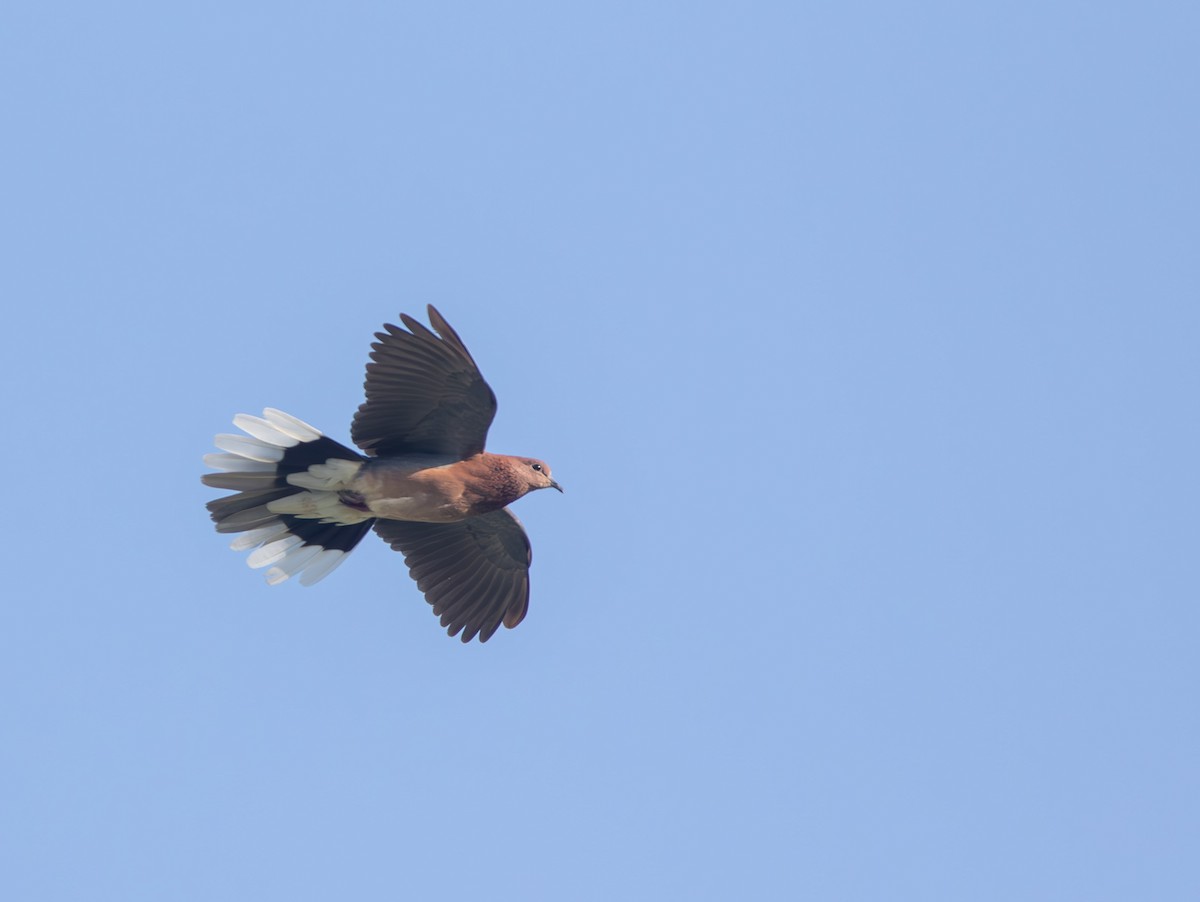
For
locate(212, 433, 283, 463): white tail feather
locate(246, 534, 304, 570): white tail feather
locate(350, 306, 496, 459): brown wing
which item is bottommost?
locate(246, 534, 304, 570): white tail feather

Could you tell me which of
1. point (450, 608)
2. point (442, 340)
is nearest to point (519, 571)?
point (450, 608)

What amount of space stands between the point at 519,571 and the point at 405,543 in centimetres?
95

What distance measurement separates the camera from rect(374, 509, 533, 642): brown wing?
1395 centimetres

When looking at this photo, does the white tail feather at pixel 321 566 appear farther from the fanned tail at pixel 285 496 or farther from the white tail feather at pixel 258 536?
the white tail feather at pixel 258 536

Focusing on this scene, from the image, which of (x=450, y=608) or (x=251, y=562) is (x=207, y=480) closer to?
(x=251, y=562)

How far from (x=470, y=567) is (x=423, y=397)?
1.97 meters

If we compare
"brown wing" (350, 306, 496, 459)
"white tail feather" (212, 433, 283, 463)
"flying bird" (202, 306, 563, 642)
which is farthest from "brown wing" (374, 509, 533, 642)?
"white tail feather" (212, 433, 283, 463)

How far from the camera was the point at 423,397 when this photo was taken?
1265 cm

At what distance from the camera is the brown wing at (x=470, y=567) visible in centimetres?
1395

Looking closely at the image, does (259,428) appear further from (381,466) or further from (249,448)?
(381,466)

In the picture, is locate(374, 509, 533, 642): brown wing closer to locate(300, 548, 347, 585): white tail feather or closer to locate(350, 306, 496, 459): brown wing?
locate(300, 548, 347, 585): white tail feather

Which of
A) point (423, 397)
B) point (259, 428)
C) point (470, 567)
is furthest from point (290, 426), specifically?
point (470, 567)

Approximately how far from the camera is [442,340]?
40.4ft

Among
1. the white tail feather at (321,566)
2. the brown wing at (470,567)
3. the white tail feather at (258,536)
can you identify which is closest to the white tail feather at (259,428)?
the white tail feather at (258,536)
